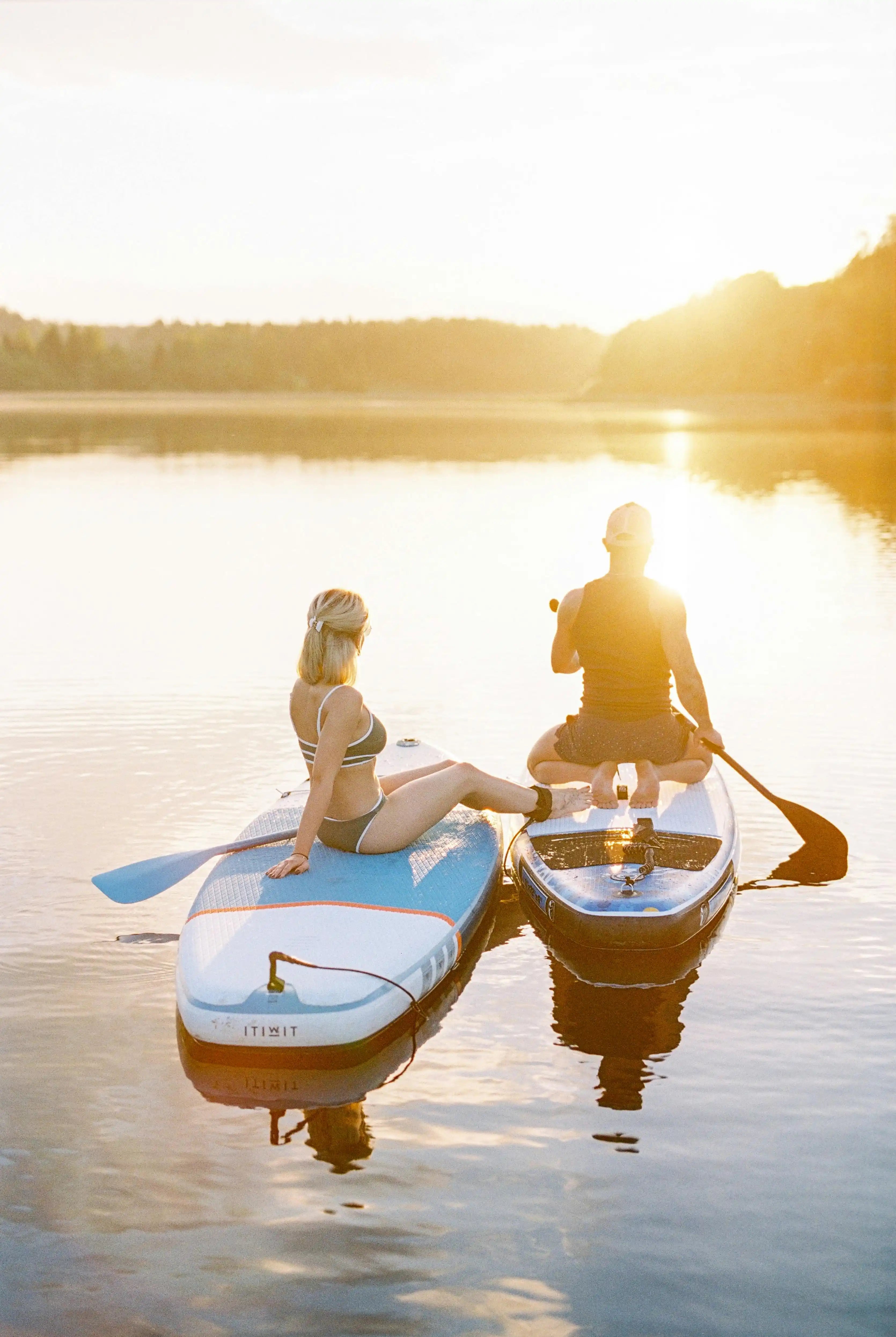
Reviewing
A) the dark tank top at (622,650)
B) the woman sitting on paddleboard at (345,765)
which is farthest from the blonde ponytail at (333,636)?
the dark tank top at (622,650)

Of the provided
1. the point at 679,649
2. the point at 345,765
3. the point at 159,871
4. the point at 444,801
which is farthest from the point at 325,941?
the point at 679,649

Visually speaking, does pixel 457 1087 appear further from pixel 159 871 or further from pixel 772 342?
pixel 772 342

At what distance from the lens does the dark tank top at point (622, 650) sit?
7.60 meters

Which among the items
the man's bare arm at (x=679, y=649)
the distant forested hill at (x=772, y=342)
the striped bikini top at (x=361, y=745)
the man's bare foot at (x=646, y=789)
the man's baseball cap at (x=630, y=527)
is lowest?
the man's bare foot at (x=646, y=789)

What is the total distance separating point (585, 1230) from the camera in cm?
451

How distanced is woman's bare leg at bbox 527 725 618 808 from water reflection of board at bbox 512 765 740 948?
1.00 feet

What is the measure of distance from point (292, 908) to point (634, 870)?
1.62 m

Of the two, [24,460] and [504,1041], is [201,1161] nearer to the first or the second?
[504,1041]

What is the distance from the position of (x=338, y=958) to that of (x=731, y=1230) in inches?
71.0

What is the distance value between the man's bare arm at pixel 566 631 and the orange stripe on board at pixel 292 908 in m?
1.99

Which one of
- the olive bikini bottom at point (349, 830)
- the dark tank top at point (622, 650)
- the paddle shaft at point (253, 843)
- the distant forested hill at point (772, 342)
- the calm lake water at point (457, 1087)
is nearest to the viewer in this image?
the calm lake water at point (457, 1087)

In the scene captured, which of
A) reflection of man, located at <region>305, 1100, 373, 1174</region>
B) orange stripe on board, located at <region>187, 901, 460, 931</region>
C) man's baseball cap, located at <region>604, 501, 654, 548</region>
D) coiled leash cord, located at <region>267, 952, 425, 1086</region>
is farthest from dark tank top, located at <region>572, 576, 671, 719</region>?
reflection of man, located at <region>305, 1100, 373, 1174</region>

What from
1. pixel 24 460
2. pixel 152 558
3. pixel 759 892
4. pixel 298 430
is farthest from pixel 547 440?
pixel 759 892

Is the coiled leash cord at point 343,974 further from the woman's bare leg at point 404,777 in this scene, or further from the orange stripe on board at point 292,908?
the woman's bare leg at point 404,777
